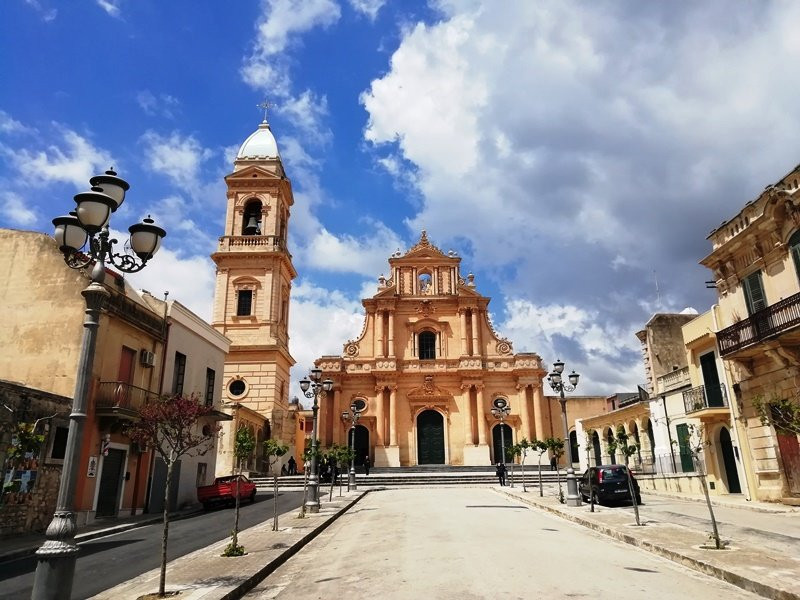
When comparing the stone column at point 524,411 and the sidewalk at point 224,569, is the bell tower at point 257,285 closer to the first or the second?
the stone column at point 524,411

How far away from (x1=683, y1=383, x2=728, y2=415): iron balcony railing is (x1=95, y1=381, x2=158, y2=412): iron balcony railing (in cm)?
1895

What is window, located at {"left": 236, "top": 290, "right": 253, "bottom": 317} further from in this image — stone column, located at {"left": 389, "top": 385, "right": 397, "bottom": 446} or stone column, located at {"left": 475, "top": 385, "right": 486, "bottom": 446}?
stone column, located at {"left": 475, "top": 385, "right": 486, "bottom": 446}

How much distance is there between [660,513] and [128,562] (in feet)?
44.3

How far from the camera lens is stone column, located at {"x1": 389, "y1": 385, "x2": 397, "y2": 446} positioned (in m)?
40.8

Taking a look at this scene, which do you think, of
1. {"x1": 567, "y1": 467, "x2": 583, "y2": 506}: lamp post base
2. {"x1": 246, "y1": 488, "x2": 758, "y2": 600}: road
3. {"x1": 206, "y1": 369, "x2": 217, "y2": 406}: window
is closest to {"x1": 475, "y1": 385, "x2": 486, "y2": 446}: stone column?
{"x1": 206, "y1": 369, "x2": 217, "y2": 406}: window

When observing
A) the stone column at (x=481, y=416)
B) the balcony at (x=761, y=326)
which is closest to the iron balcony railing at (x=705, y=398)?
the balcony at (x=761, y=326)

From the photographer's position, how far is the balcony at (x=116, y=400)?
668 inches

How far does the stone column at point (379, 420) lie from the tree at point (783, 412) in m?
27.5

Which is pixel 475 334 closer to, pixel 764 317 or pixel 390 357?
pixel 390 357

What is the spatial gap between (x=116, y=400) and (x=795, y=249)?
19.5 m

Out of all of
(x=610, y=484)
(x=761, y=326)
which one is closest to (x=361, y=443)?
(x=610, y=484)

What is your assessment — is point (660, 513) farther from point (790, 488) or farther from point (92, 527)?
point (92, 527)

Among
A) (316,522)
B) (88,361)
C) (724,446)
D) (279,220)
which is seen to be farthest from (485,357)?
(88,361)

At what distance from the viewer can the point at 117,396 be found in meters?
17.5
